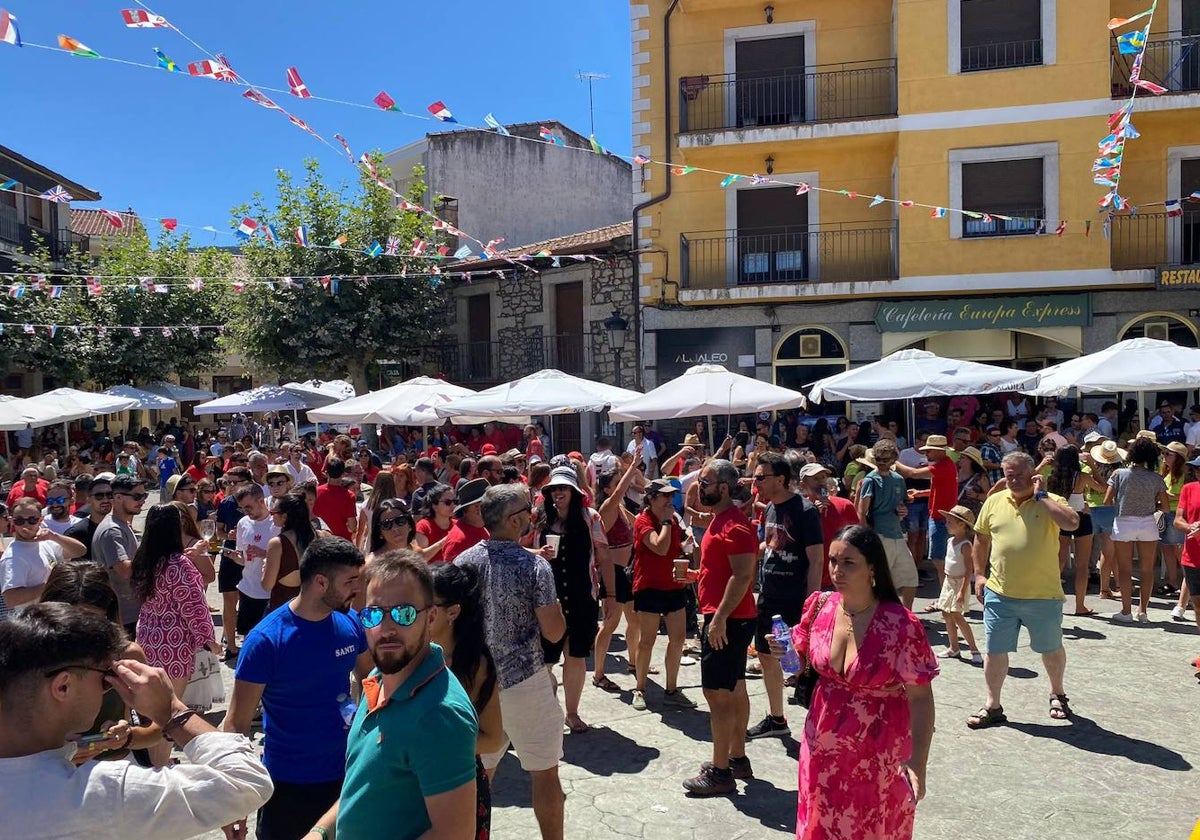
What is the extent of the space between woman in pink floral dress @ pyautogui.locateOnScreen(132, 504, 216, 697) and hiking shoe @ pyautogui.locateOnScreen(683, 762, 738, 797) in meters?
Answer: 2.72

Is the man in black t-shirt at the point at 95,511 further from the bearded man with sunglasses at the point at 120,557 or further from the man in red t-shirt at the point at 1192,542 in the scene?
the man in red t-shirt at the point at 1192,542

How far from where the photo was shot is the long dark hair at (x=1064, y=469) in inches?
297

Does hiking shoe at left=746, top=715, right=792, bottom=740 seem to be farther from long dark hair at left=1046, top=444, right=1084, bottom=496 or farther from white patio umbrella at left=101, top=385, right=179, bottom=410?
white patio umbrella at left=101, top=385, right=179, bottom=410

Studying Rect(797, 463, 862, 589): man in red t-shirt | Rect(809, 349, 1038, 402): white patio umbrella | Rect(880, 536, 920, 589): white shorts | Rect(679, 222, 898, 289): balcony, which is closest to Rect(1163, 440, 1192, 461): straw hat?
Rect(809, 349, 1038, 402): white patio umbrella

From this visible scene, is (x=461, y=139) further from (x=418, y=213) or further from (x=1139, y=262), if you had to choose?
(x=1139, y=262)

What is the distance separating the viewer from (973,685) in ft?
20.7

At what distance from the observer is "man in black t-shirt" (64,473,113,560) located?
6.02 m

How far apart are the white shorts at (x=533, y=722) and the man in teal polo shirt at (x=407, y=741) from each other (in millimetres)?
1534

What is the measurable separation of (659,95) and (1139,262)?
9340mm

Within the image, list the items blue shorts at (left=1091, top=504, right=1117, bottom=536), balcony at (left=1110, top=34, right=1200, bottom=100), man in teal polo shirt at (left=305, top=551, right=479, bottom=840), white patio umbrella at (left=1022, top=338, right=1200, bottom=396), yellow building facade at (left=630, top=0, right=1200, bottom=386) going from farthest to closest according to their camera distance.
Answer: yellow building facade at (left=630, top=0, right=1200, bottom=386) < balcony at (left=1110, top=34, right=1200, bottom=100) < white patio umbrella at (left=1022, top=338, right=1200, bottom=396) < blue shorts at (left=1091, top=504, right=1117, bottom=536) < man in teal polo shirt at (left=305, top=551, right=479, bottom=840)

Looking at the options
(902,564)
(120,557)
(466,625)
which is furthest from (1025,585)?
(120,557)

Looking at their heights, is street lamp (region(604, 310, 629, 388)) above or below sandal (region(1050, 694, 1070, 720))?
above

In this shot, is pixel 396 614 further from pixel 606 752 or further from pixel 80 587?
pixel 606 752

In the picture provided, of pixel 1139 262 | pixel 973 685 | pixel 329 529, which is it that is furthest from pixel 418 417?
pixel 1139 262
